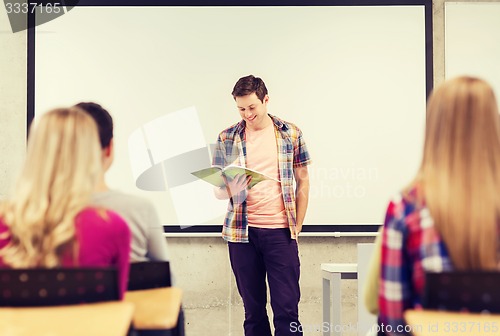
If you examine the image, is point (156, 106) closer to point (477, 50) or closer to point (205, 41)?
point (205, 41)

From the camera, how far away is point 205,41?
411 centimetres

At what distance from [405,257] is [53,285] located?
85cm

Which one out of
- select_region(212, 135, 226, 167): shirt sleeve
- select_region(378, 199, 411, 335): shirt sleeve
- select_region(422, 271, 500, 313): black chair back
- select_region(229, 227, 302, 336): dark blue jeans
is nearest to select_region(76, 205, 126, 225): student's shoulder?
select_region(378, 199, 411, 335): shirt sleeve

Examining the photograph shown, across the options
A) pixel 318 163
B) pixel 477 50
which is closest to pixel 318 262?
pixel 318 163

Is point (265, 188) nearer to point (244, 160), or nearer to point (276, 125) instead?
point (244, 160)

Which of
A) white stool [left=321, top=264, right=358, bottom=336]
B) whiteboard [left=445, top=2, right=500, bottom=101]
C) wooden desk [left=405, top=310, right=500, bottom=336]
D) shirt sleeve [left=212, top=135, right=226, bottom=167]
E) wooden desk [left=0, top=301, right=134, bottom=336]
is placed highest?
whiteboard [left=445, top=2, right=500, bottom=101]

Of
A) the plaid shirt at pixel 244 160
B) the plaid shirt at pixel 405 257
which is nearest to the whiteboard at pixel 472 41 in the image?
the plaid shirt at pixel 244 160

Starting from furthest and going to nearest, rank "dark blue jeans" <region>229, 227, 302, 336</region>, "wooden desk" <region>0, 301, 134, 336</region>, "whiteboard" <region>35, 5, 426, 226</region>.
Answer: "whiteboard" <region>35, 5, 426, 226</region> < "dark blue jeans" <region>229, 227, 302, 336</region> < "wooden desk" <region>0, 301, 134, 336</region>

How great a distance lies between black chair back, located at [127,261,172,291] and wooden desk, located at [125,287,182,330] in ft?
0.06

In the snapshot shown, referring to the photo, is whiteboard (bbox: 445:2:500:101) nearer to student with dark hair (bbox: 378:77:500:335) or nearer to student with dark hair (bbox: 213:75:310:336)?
student with dark hair (bbox: 213:75:310:336)

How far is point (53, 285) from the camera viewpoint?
1373mm

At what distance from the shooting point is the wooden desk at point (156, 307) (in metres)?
1.45

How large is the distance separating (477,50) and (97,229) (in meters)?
3.54

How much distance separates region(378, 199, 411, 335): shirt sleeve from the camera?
1.40 metres
